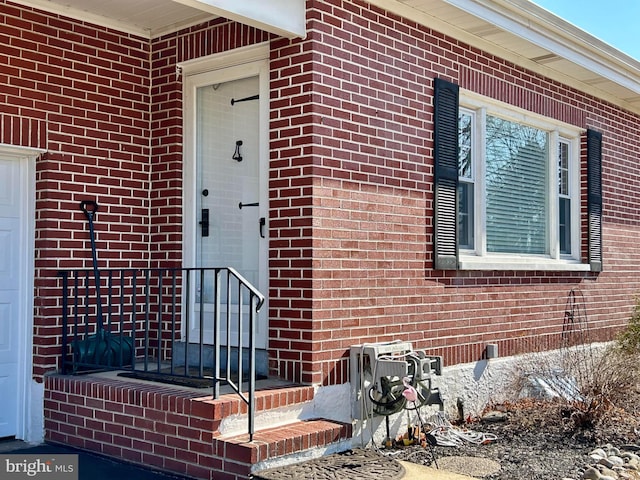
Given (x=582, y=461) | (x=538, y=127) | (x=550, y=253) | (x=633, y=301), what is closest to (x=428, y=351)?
(x=582, y=461)

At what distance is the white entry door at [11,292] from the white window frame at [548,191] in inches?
151

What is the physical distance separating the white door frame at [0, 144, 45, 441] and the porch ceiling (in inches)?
50.8

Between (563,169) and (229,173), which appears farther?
(563,169)

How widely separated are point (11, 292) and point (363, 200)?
2.90 meters

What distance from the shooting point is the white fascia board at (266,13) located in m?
5.25

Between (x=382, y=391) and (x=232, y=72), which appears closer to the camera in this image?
(x=382, y=391)

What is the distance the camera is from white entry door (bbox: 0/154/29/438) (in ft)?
19.6

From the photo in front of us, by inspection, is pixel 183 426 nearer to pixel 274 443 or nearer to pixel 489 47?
pixel 274 443

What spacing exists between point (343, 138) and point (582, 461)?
3.01 m

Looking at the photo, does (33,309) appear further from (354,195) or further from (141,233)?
(354,195)

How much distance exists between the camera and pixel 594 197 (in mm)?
9125

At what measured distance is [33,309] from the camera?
607 cm

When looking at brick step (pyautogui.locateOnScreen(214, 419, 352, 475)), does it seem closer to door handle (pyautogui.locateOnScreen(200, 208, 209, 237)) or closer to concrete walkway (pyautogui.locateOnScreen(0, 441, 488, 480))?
concrete walkway (pyautogui.locateOnScreen(0, 441, 488, 480))

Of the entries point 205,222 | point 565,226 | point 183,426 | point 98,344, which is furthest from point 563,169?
point 183,426
